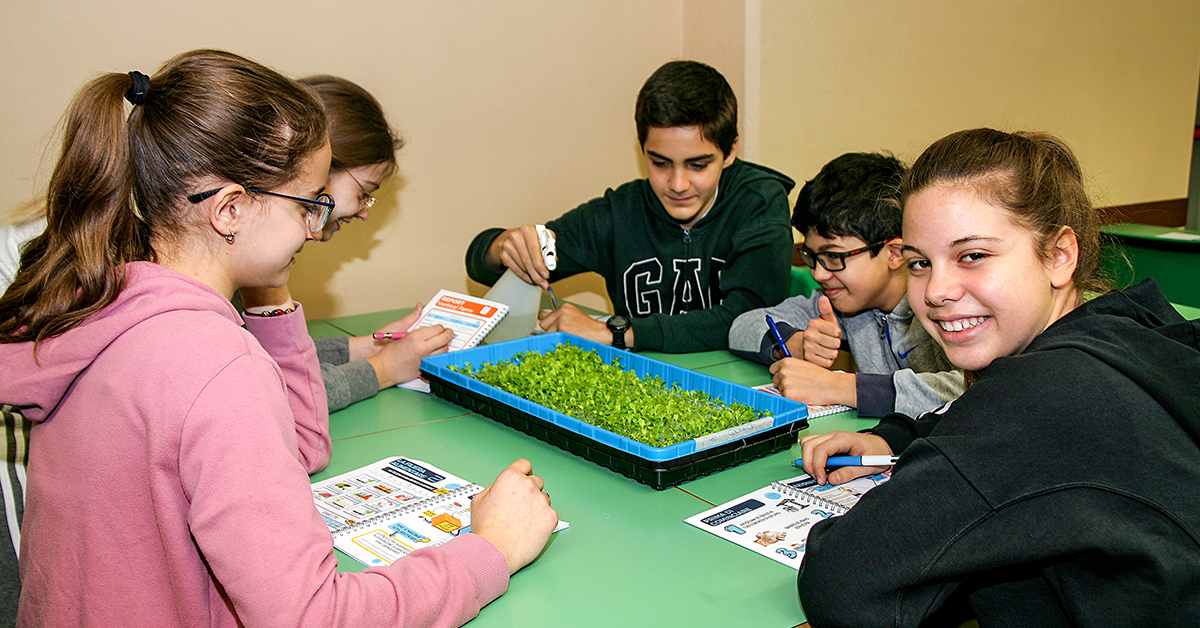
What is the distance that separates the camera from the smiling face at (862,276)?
189cm

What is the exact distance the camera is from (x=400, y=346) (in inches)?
74.7

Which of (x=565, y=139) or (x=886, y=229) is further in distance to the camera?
(x=565, y=139)

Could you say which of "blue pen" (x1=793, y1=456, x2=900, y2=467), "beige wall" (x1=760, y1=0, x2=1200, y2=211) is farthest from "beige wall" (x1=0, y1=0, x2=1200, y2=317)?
"blue pen" (x1=793, y1=456, x2=900, y2=467)

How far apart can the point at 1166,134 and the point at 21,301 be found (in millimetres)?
5611

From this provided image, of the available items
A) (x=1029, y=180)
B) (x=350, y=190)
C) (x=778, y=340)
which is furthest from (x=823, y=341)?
(x=350, y=190)

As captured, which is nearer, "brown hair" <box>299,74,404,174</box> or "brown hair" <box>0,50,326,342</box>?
"brown hair" <box>0,50,326,342</box>

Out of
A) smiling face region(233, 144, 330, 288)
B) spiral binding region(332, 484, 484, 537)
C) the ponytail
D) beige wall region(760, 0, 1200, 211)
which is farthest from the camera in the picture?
beige wall region(760, 0, 1200, 211)

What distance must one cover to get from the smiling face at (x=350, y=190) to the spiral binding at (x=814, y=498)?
119cm

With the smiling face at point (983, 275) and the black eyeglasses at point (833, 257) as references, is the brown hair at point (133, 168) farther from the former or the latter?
the black eyeglasses at point (833, 257)

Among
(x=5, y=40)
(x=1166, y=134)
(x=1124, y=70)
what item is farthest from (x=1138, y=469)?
(x=1166, y=134)

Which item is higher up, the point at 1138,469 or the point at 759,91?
the point at 759,91

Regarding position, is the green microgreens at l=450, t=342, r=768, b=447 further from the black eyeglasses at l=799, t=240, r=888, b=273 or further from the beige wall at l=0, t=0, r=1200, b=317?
the beige wall at l=0, t=0, r=1200, b=317

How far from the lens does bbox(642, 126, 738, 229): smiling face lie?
2383 mm

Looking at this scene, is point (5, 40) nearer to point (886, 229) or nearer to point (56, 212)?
point (56, 212)
